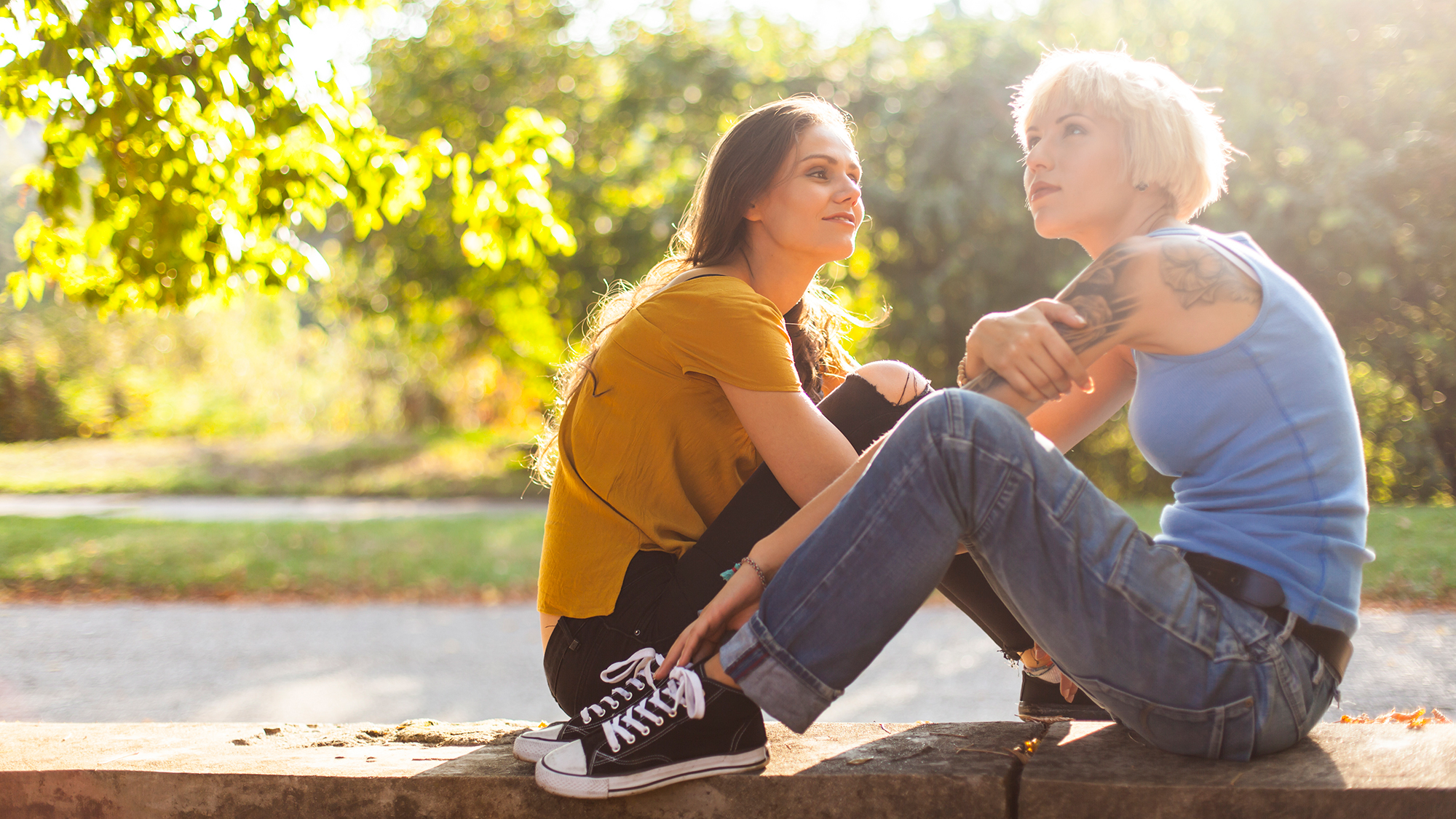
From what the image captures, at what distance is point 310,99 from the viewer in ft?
9.89

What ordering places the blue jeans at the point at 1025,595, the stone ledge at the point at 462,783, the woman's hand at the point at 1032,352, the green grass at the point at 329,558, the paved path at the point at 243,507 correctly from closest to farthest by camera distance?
the blue jeans at the point at 1025,595 → the woman's hand at the point at 1032,352 → the stone ledge at the point at 462,783 → the green grass at the point at 329,558 → the paved path at the point at 243,507

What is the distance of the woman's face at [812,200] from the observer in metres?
2.12

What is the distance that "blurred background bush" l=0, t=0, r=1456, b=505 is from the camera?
8.27 m

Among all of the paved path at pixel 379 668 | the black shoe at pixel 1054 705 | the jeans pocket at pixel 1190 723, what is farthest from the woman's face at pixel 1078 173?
the paved path at pixel 379 668

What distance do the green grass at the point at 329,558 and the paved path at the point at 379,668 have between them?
38cm

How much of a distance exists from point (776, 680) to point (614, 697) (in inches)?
13.0

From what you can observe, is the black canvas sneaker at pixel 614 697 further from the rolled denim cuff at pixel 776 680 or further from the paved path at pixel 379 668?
the paved path at pixel 379 668

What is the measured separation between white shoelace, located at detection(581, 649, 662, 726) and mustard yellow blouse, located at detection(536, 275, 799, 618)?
106mm

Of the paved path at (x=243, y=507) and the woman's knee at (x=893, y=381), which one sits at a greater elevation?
the woman's knee at (x=893, y=381)

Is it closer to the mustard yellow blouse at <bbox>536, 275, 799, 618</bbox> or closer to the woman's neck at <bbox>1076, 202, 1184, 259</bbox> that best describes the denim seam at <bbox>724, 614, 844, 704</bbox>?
the mustard yellow blouse at <bbox>536, 275, 799, 618</bbox>

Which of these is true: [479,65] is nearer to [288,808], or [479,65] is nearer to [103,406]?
[103,406]

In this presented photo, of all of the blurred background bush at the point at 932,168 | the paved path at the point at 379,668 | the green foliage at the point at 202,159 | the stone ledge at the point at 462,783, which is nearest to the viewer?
the stone ledge at the point at 462,783

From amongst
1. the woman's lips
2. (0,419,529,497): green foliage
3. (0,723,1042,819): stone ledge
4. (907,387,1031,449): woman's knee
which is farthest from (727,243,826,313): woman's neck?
(0,419,529,497): green foliage

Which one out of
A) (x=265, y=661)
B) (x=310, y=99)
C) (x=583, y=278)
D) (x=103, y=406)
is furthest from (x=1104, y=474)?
(x=103, y=406)
